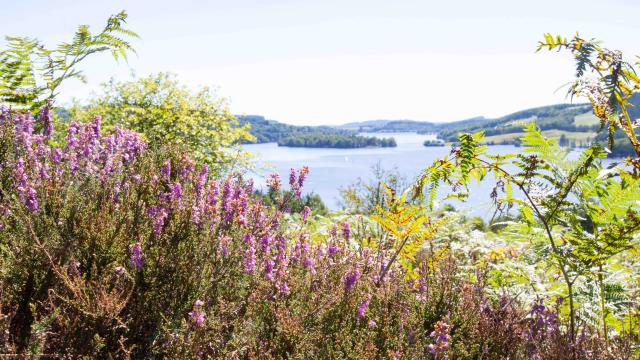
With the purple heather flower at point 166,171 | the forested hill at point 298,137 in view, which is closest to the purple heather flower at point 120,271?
the purple heather flower at point 166,171

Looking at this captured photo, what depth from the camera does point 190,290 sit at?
185 centimetres

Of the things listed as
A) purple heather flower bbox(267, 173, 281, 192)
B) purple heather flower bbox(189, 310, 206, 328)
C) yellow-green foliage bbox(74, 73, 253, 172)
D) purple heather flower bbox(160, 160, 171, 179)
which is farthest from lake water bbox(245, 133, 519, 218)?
purple heather flower bbox(189, 310, 206, 328)

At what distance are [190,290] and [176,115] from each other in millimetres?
10810

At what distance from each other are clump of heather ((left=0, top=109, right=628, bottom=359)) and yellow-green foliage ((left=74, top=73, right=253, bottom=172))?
9.48 meters

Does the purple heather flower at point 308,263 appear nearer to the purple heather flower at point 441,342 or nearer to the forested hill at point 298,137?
the purple heather flower at point 441,342

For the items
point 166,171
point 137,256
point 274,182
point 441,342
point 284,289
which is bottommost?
point 441,342

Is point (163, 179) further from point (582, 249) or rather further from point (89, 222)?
point (582, 249)

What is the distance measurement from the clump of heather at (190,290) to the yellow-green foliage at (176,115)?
9482mm

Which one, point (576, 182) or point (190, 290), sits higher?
point (576, 182)

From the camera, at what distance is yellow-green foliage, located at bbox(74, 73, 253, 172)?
1197 centimetres

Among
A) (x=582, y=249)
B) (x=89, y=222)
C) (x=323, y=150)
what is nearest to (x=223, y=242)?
(x=89, y=222)

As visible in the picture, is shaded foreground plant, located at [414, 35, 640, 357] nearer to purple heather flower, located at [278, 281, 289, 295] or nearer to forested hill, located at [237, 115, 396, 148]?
purple heather flower, located at [278, 281, 289, 295]

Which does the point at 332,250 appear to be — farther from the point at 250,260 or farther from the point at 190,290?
the point at 190,290

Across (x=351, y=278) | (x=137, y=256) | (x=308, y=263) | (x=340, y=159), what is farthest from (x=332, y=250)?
(x=340, y=159)
